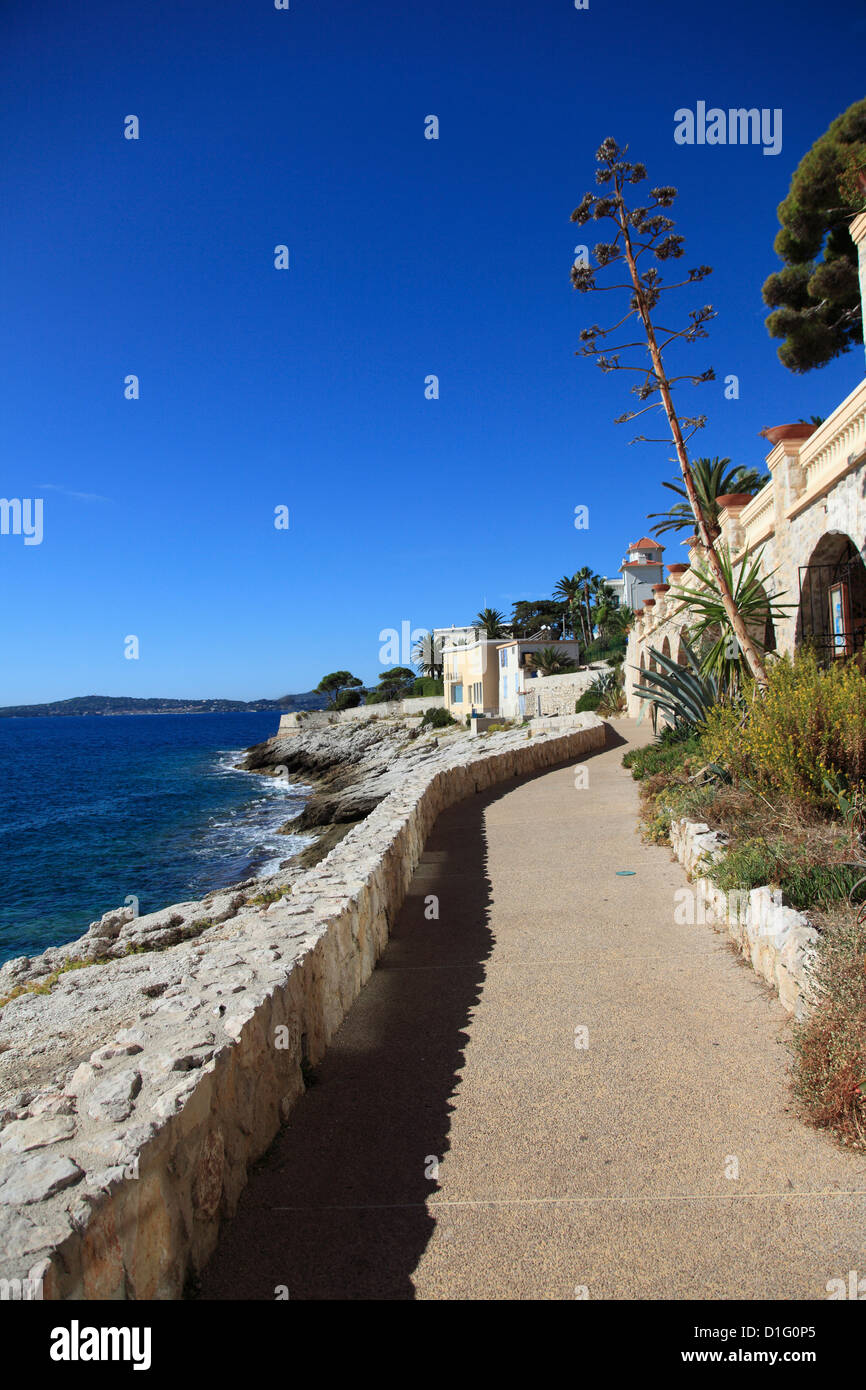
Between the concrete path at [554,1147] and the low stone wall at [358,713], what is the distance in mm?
Result: 50560

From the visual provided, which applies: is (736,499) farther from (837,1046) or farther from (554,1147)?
(554,1147)

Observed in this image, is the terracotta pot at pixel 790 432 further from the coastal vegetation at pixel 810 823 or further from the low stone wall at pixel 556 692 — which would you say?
the low stone wall at pixel 556 692

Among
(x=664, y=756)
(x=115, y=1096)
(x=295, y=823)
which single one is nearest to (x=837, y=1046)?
(x=115, y=1096)

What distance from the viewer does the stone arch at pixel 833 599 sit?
11.1 metres

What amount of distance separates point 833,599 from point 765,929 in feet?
25.2

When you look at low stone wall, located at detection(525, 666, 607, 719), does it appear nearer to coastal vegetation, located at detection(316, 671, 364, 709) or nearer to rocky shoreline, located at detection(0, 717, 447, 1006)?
rocky shoreline, located at detection(0, 717, 447, 1006)

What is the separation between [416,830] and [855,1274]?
23.9ft

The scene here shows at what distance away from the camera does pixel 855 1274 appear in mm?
2652

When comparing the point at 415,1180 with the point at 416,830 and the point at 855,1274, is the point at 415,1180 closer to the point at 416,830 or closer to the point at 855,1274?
the point at 855,1274

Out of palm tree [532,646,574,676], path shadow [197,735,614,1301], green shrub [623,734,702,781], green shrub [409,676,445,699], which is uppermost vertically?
palm tree [532,646,574,676]

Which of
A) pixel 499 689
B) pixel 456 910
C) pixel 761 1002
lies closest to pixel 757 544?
pixel 456 910

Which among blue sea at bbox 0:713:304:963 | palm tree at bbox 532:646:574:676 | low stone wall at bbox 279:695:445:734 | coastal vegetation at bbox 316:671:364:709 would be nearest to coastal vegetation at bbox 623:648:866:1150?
blue sea at bbox 0:713:304:963

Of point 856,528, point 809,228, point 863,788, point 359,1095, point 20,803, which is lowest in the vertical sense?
point 20,803

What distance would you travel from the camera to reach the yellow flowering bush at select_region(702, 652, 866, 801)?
6684 mm
